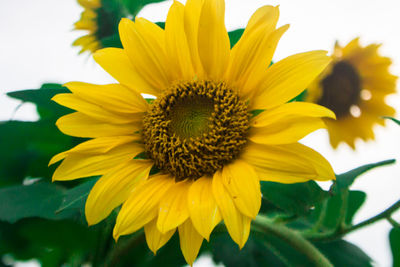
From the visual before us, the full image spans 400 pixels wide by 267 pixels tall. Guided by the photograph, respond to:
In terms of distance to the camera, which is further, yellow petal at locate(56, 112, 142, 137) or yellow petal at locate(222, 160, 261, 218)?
yellow petal at locate(56, 112, 142, 137)

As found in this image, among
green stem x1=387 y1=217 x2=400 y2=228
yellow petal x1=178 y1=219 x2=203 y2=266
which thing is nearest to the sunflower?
yellow petal x1=178 y1=219 x2=203 y2=266

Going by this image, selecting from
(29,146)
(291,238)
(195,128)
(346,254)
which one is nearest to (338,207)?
(346,254)

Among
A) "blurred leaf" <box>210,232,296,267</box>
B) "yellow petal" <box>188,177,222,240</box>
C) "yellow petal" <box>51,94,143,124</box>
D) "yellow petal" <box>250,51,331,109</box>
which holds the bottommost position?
"blurred leaf" <box>210,232,296,267</box>

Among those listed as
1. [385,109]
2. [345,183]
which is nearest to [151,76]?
[345,183]

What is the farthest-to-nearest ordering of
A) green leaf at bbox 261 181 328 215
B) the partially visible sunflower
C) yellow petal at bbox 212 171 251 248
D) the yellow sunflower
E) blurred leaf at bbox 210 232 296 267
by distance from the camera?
the yellow sunflower, the partially visible sunflower, blurred leaf at bbox 210 232 296 267, green leaf at bbox 261 181 328 215, yellow petal at bbox 212 171 251 248

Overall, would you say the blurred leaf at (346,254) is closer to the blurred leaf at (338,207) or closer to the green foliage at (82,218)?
the green foliage at (82,218)

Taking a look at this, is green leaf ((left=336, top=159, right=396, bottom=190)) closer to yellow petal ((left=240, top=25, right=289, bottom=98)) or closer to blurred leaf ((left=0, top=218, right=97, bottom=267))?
yellow petal ((left=240, top=25, right=289, bottom=98))

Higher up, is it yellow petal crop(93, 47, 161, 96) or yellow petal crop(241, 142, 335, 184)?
yellow petal crop(93, 47, 161, 96)

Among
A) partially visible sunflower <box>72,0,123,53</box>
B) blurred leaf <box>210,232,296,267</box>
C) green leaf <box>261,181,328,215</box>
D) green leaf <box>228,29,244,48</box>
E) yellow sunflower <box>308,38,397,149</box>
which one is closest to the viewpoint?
green leaf <box>261,181,328,215</box>
